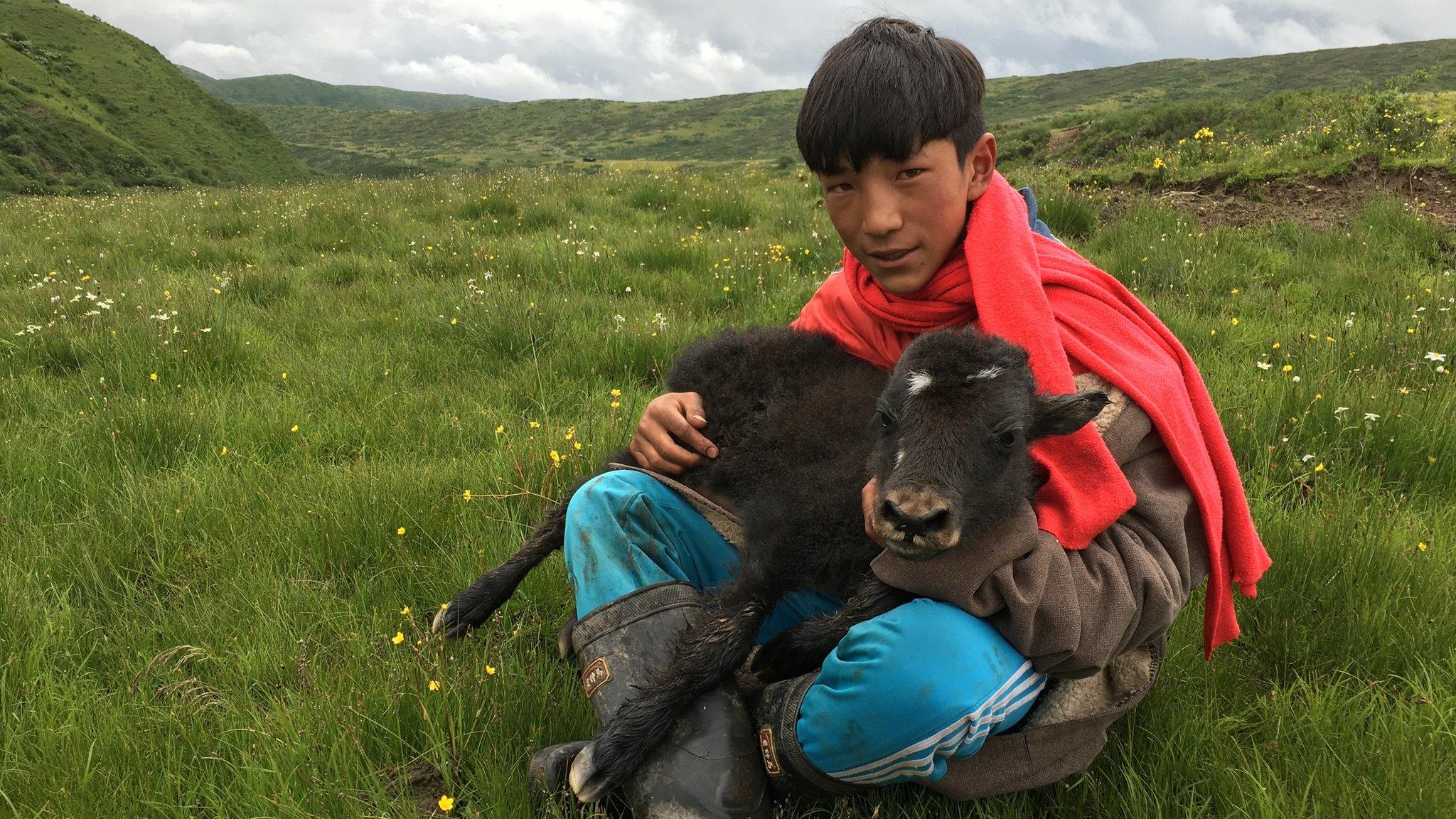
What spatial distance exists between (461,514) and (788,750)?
1936mm

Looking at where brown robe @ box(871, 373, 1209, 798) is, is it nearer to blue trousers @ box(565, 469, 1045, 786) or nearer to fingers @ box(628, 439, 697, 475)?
blue trousers @ box(565, 469, 1045, 786)

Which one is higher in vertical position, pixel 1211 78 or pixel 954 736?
pixel 1211 78

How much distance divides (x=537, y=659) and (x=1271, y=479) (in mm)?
3255

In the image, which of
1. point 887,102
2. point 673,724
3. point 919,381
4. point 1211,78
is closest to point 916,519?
point 919,381

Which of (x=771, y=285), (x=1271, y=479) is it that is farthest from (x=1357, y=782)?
(x=771, y=285)

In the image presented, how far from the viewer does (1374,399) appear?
12.0ft

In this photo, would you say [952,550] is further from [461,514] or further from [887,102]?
[461,514]

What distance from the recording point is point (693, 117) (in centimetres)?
16688

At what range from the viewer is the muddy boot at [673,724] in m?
1.98

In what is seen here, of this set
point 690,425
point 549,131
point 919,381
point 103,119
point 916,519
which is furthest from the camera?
point 549,131

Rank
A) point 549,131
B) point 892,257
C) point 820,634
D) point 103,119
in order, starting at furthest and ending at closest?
point 549,131
point 103,119
point 892,257
point 820,634

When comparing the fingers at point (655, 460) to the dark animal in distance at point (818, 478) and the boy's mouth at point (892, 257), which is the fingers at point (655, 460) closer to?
the dark animal in distance at point (818, 478)

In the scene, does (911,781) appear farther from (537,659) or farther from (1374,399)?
(1374,399)

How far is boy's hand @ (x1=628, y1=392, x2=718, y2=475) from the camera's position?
2.69m
